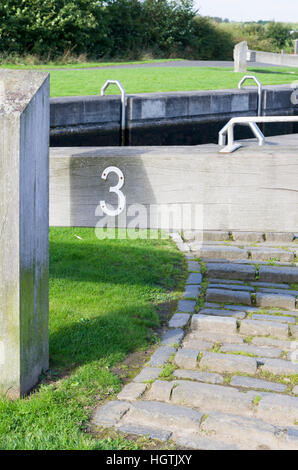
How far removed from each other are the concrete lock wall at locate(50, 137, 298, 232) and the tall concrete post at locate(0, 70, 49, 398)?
112cm

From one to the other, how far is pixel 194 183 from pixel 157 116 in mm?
9631

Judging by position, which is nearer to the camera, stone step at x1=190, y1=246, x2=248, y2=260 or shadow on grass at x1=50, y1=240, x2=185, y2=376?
shadow on grass at x1=50, y1=240, x2=185, y2=376

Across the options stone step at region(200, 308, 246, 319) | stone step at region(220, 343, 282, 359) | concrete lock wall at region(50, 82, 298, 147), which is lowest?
stone step at region(220, 343, 282, 359)

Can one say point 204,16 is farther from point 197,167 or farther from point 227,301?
point 197,167

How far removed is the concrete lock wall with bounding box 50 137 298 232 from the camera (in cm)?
187

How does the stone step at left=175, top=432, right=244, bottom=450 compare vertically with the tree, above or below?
below

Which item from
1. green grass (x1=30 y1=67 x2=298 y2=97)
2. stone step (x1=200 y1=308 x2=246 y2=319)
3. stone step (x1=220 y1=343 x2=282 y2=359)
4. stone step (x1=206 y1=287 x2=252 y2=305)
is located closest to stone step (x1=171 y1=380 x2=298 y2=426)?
stone step (x1=220 y1=343 x2=282 y2=359)

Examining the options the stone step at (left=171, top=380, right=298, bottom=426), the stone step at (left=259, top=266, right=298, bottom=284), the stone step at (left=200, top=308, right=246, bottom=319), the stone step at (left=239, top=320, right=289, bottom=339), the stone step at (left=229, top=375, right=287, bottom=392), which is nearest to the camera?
the stone step at (left=171, top=380, right=298, bottom=426)

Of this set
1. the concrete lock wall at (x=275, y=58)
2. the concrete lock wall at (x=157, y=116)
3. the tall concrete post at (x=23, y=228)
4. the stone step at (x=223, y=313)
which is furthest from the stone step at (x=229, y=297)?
the concrete lock wall at (x=275, y=58)

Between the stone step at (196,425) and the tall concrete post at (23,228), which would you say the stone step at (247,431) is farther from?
the tall concrete post at (23,228)

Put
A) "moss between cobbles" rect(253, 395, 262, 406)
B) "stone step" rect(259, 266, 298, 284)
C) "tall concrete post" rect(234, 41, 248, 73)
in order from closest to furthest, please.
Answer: "moss between cobbles" rect(253, 395, 262, 406) → "stone step" rect(259, 266, 298, 284) → "tall concrete post" rect(234, 41, 248, 73)

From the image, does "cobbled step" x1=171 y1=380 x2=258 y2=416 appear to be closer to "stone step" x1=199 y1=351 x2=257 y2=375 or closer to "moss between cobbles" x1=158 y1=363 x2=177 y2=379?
"moss between cobbles" x1=158 y1=363 x2=177 y2=379

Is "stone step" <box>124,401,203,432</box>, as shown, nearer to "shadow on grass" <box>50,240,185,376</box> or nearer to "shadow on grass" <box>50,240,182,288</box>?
"shadow on grass" <box>50,240,185,376</box>

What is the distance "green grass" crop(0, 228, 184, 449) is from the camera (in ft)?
10.4
